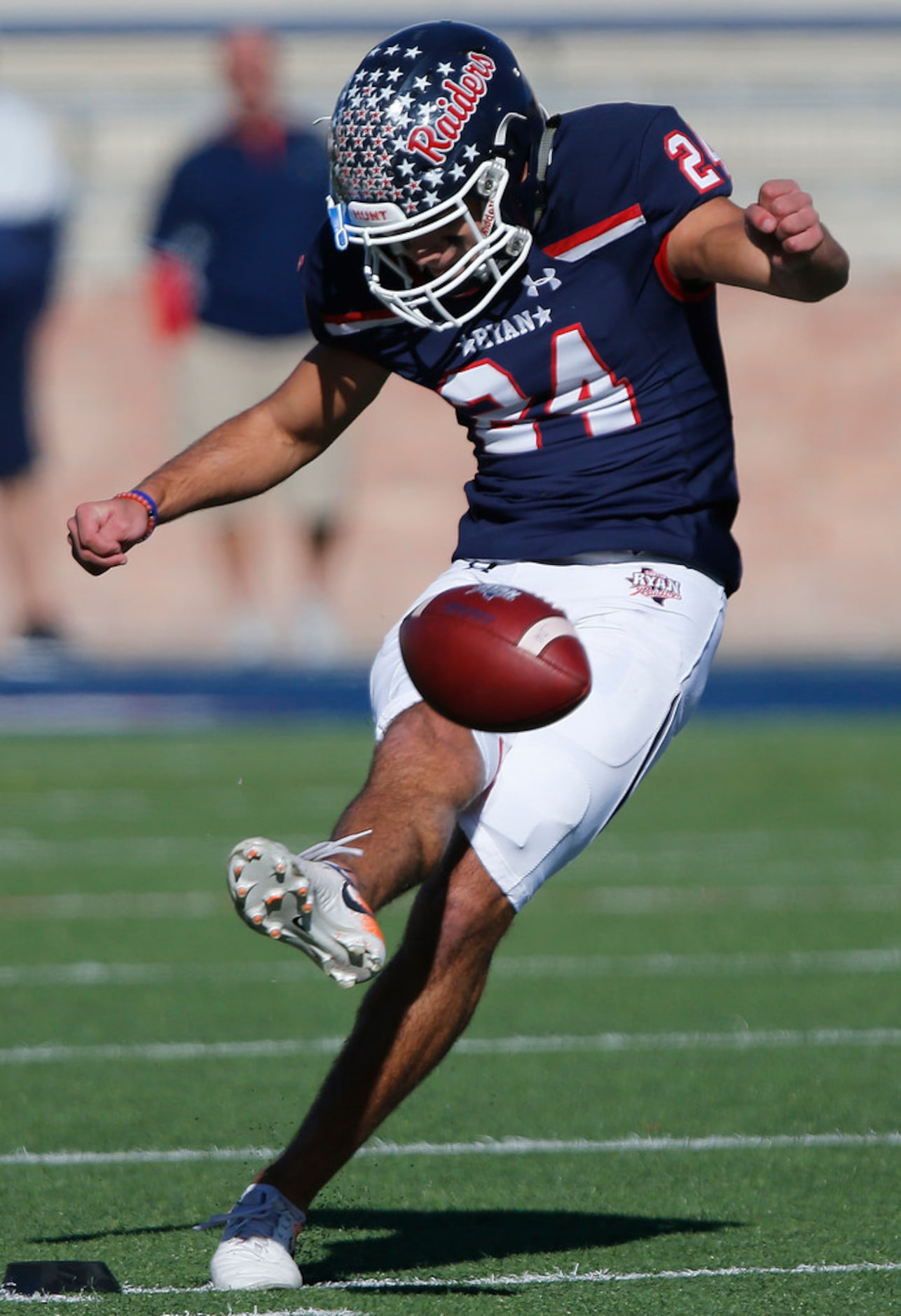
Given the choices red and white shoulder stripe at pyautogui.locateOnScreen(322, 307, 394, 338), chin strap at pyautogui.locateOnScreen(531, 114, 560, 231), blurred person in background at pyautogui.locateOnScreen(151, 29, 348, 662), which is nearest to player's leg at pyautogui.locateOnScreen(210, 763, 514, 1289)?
red and white shoulder stripe at pyautogui.locateOnScreen(322, 307, 394, 338)

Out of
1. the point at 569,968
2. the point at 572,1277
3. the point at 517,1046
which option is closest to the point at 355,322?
the point at 572,1277

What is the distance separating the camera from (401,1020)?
→ 3.28m

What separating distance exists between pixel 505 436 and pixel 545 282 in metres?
0.25

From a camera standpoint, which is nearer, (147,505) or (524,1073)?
(147,505)

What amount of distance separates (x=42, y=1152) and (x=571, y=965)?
208 cm

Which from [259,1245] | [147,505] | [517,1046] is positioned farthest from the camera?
[517,1046]

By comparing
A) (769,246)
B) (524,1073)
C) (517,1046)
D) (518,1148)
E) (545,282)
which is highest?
(769,246)

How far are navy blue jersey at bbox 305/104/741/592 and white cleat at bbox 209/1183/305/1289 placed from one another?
1.05 meters

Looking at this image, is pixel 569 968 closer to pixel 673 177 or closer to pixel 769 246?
pixel 673 177

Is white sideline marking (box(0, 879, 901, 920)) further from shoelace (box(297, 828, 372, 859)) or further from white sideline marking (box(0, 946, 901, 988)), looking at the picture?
shoelace (box(297, 828, 372, 859))

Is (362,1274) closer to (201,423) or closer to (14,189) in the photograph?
(201,423)

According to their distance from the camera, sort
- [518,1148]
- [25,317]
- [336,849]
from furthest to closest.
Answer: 1. [25,317]
2. [518,1148]
3. [336,849]

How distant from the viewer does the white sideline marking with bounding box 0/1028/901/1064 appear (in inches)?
193

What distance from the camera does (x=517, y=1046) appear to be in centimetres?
500
